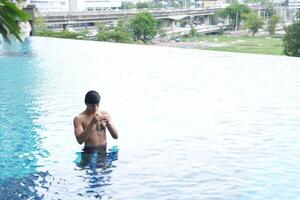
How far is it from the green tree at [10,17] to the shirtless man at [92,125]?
4333 millimetres

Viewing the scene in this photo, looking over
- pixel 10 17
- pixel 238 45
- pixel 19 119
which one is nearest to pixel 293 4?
pixel 238 45

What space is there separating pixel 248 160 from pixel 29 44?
19.2 m

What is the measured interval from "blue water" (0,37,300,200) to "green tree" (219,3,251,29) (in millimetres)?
80232

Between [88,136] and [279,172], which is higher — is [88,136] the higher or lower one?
the higher one

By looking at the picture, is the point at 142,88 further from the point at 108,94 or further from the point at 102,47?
the point at 102,47

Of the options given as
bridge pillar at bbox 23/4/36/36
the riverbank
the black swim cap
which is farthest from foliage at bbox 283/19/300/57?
the black swim cap

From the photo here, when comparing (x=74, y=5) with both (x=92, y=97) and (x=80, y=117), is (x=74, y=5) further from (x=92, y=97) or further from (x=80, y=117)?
(x=92, y=97)

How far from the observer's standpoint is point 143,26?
64.1 m

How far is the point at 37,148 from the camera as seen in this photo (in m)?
7.04

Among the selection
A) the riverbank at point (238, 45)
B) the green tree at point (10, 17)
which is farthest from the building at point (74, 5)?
the green tree at point (10, 17)

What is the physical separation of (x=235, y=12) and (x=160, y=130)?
91.5m

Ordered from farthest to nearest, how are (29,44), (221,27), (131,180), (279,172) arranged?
1. (221,27)
2. (29,44)
3. (279,172)
4. (131,180)

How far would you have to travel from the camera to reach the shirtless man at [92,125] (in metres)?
5.99

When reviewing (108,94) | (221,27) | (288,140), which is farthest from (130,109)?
(221,27)
